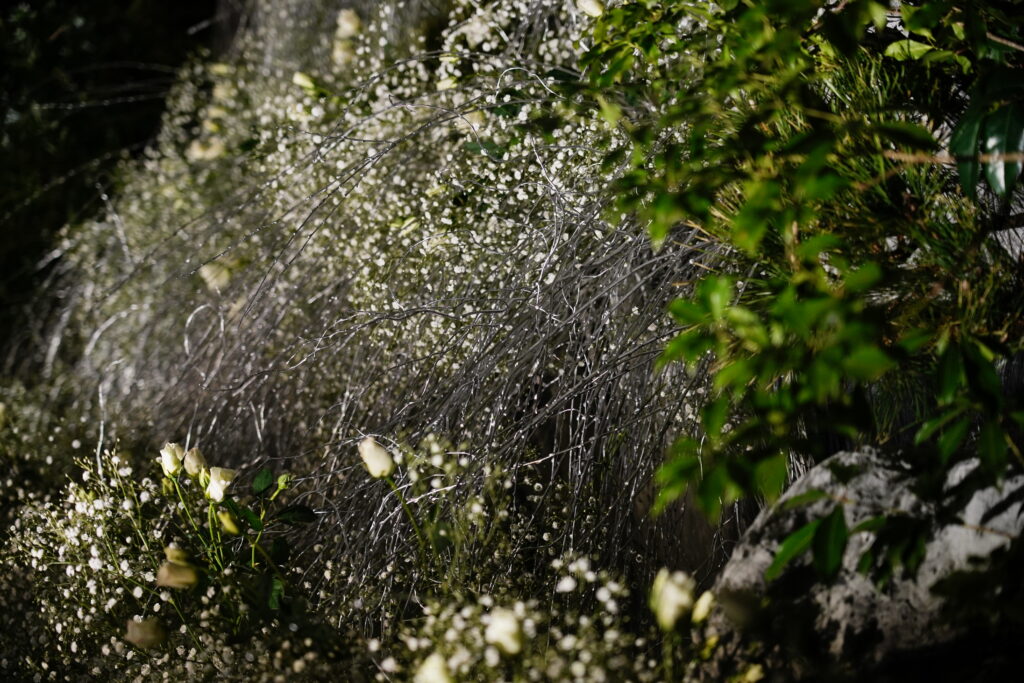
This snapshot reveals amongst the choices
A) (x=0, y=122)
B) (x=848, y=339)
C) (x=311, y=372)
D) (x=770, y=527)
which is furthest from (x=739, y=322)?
(x=0, y=122)

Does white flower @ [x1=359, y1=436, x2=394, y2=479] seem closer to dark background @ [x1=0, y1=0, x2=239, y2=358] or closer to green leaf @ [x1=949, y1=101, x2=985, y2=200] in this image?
green leaf @ [x1=949, y1=101, x2=985, y2=200]

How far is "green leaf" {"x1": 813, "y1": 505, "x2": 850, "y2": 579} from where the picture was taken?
90 centimetres

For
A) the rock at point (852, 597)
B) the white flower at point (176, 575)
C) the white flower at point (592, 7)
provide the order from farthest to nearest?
the white flower at point (592, 7)
the white flower at point (176, 575)
the rock at point (852, 597)

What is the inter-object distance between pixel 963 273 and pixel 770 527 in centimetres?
49

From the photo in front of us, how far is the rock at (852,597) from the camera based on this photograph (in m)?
1.09

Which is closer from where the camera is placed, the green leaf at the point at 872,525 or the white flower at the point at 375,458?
the green leaf at the point at 872,525

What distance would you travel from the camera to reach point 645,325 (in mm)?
1572

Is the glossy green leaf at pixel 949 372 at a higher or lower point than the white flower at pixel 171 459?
higher

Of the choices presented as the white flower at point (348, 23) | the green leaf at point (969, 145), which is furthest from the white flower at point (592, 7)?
the white flower at point (348, 23)

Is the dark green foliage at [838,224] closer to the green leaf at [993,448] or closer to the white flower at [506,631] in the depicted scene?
the green leaf at [993,448]

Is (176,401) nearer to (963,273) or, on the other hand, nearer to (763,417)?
(763,417)

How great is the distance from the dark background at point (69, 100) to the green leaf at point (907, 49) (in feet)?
8.46

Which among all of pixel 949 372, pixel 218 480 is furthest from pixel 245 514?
pixel 949 372

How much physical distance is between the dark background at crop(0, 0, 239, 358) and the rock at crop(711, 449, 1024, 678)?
8.75 ft
